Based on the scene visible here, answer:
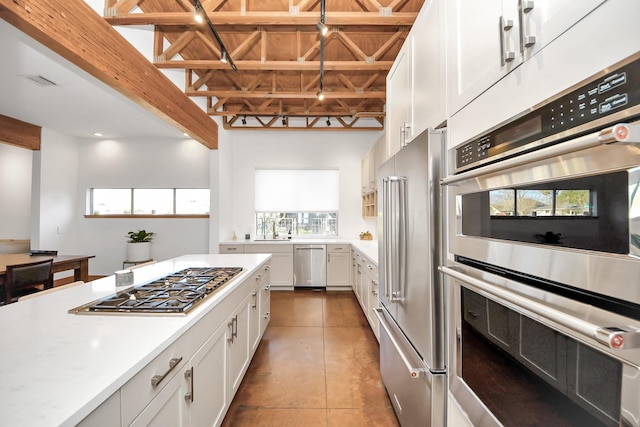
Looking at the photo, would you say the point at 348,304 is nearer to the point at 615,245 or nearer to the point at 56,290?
the point at 56,290

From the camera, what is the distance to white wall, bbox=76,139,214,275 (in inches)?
221

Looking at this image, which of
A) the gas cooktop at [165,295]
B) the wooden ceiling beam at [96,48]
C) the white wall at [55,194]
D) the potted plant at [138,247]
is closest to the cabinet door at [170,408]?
the gas cooktop at [165,295]

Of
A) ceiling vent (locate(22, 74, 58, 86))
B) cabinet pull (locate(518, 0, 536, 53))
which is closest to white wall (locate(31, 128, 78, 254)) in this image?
ceiling vent (locate(22, 74, 58, 86))

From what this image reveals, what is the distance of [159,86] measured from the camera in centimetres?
317

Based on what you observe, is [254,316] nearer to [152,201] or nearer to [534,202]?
[534,202]

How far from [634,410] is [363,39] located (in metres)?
3.77

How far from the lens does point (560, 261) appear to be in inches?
24.1

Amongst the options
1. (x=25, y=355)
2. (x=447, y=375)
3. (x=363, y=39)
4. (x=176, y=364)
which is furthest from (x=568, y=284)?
(x=363, y=39)

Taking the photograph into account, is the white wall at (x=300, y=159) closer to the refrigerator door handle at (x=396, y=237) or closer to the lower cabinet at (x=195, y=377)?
the lower cabinet at (x=195, y=377)

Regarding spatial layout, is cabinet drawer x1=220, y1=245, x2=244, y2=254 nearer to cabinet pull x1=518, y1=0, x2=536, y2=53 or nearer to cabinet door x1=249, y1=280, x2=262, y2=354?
cabinet door x1=249, y1=280, x2=262, y2=354

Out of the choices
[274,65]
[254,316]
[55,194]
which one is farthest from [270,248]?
[55,194]

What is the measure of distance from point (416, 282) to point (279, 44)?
3.33 metres

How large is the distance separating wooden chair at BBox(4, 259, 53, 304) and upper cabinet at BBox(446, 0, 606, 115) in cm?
410

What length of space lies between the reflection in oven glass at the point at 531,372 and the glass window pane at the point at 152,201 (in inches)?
236
